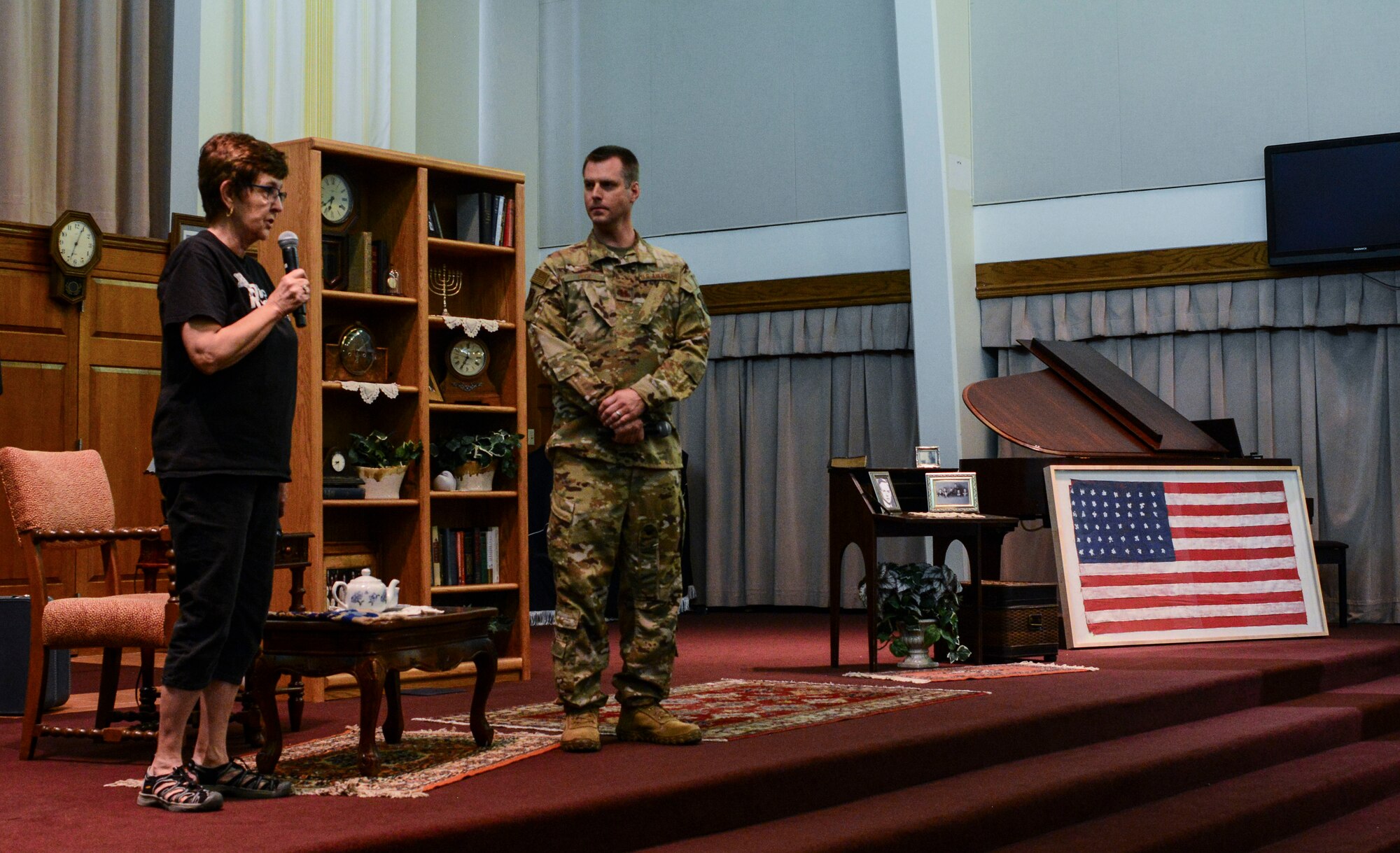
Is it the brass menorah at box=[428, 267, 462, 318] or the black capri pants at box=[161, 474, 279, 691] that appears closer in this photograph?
the black capri pants at box=[161, 474, 279, 691]

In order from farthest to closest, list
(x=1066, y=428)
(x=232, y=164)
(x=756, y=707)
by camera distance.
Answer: (x=1066, y=428) < (x=756, y=707) < (x=232, y=164)

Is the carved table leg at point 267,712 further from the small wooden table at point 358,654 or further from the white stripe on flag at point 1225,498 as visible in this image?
the white stripe on flag at point 1225,498

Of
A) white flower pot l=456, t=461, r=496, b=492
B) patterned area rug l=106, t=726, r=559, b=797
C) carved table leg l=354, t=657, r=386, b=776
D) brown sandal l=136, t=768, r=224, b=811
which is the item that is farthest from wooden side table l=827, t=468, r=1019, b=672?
brown sandal l=136, t=768, r=224, b=811

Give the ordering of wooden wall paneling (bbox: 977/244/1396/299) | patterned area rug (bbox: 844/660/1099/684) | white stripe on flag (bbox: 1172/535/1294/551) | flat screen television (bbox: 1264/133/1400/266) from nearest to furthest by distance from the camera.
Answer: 1. patterned area rug (bbox: 844/660/1099/684)
2. white stripe on flag (bbox: 1172/535/1294/551)
3. flat screen television (bbox: 1264/133/1400/266)
4. wooden wall paneling (bbox: 977/244/1396/299)

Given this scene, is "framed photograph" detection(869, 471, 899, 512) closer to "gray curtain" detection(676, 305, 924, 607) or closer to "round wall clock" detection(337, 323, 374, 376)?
"round wall clock" detection(337, 323, 374, 376)

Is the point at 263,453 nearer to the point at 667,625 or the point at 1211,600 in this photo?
the point at 667,625

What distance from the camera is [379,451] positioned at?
18.1 ft

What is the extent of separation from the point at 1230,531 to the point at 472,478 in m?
3.68

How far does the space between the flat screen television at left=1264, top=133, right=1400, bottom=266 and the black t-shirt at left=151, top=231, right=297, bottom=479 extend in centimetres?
677

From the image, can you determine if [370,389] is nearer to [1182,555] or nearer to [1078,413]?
[1078,413]

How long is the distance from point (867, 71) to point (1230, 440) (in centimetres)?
351

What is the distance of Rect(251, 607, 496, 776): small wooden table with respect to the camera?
338 centimetres

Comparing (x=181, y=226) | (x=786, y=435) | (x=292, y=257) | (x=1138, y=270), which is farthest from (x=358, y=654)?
(x=786, y=435)

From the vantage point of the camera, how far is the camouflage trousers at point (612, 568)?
3.66 meters
